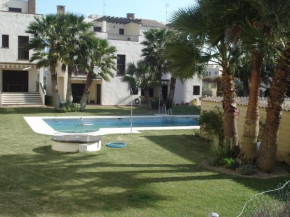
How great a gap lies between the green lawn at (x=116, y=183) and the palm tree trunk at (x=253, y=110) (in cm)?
161

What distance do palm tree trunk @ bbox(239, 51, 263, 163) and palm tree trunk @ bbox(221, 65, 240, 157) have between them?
684 mm

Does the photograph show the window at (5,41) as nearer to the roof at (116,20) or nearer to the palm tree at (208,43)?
the roof at (116,20)

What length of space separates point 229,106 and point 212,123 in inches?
177

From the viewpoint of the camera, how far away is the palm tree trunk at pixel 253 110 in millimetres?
11922

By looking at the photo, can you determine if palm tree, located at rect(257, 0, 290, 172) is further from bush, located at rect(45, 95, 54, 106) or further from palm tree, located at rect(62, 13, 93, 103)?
Result: bush, located at rect(45, 95, 54, 106)

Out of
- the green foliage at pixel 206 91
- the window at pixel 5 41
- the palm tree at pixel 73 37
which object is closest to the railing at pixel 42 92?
the window at pixel 5 41

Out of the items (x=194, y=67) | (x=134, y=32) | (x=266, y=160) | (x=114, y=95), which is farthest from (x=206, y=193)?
(x=134, y=32)

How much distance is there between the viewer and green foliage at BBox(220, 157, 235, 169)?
12.0m

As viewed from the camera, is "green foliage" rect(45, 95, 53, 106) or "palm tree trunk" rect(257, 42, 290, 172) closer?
"palm tree trunk" rect(257, 42, 290, 172)

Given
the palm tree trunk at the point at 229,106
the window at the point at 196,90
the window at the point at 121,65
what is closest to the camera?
the palm tree trunk at the point at 229,106

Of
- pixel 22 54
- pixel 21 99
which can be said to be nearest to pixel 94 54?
pixel 22 54

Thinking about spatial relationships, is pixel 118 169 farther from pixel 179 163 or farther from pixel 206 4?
pixel 206 4

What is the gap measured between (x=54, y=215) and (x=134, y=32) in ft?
163

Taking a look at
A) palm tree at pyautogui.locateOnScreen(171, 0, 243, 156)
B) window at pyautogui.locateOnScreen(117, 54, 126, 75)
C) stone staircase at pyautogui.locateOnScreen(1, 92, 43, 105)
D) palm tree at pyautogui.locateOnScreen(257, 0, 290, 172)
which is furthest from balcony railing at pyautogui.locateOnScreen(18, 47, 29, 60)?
palm tree at pyautogui.locateOnScreen(257, 0, 290, 172)
